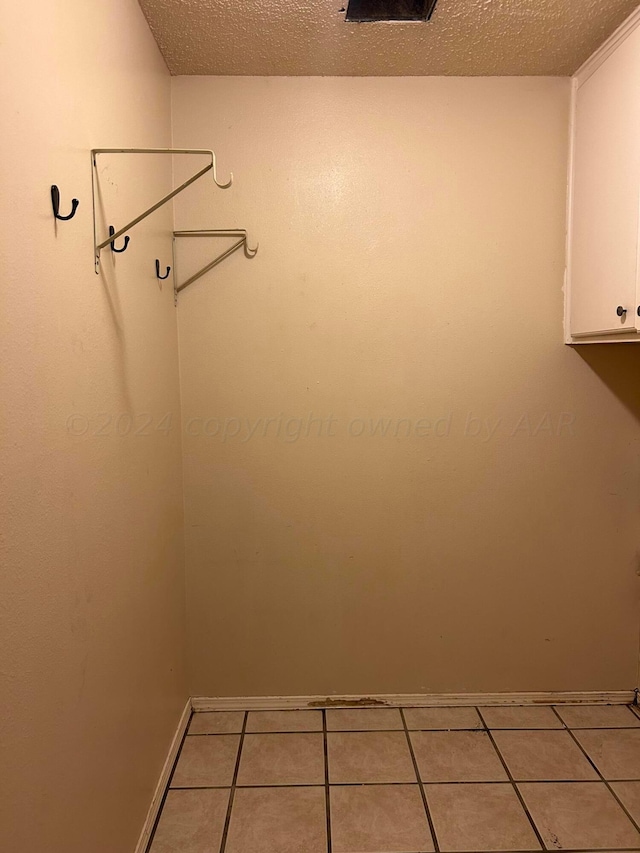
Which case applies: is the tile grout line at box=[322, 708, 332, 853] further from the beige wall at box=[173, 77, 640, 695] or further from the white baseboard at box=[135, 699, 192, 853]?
the white baseboard at box=[135, 699, 192, 853]

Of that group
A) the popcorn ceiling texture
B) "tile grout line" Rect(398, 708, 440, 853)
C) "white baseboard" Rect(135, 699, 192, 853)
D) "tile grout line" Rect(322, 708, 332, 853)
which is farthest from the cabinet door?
"white baseboard" Rect(135, 699, 192, 853)

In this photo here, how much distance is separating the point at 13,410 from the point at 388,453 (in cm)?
147

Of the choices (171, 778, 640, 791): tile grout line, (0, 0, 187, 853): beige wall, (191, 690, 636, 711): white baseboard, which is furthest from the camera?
(191, 690, 636, 711): white baseboard

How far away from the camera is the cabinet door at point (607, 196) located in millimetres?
1697

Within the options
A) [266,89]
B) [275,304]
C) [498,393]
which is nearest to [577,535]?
[498,393]

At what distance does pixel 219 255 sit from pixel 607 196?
1.30 metres

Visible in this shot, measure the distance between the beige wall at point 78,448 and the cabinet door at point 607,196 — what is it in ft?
4.65

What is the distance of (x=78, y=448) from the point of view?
3.97ft

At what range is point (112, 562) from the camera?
1.41 meters

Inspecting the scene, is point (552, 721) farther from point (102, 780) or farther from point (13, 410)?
point (13, 410)

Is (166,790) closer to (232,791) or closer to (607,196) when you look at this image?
(232,791)

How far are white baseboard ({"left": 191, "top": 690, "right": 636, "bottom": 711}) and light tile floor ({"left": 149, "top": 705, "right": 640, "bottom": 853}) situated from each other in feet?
0.09

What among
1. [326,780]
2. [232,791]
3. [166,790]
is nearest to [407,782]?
[326,780]

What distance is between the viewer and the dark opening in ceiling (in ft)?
5.41
